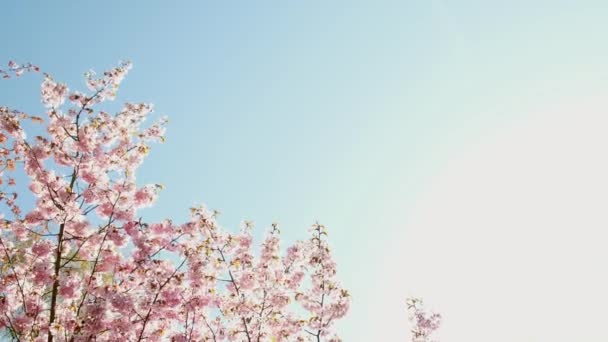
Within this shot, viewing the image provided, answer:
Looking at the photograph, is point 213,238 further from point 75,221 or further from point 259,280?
point 75,221

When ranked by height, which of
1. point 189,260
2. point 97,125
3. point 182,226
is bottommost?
point 189,260

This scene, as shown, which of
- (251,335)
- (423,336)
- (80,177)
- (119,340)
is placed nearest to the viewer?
(119,340)

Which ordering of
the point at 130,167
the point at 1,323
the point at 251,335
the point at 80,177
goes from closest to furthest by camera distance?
the point at 1,323
the point at 80,177
the point at 130,167
the point at 251,335

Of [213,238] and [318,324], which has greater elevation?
[213,238]

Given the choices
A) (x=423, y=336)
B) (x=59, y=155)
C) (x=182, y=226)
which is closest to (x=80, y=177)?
(x=59, y=155)

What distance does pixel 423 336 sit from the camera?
12.1 metres

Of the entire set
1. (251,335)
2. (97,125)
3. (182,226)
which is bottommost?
(251,335)

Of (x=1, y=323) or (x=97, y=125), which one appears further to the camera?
(x=97, y=125)

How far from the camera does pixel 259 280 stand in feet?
35.7

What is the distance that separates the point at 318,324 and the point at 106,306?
506cm

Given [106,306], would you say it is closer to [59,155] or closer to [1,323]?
[1,323]

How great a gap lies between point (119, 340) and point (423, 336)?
7733 mm

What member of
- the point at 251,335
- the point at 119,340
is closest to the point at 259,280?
the point at 251,335

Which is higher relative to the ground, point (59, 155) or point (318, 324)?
point (59, 155)
